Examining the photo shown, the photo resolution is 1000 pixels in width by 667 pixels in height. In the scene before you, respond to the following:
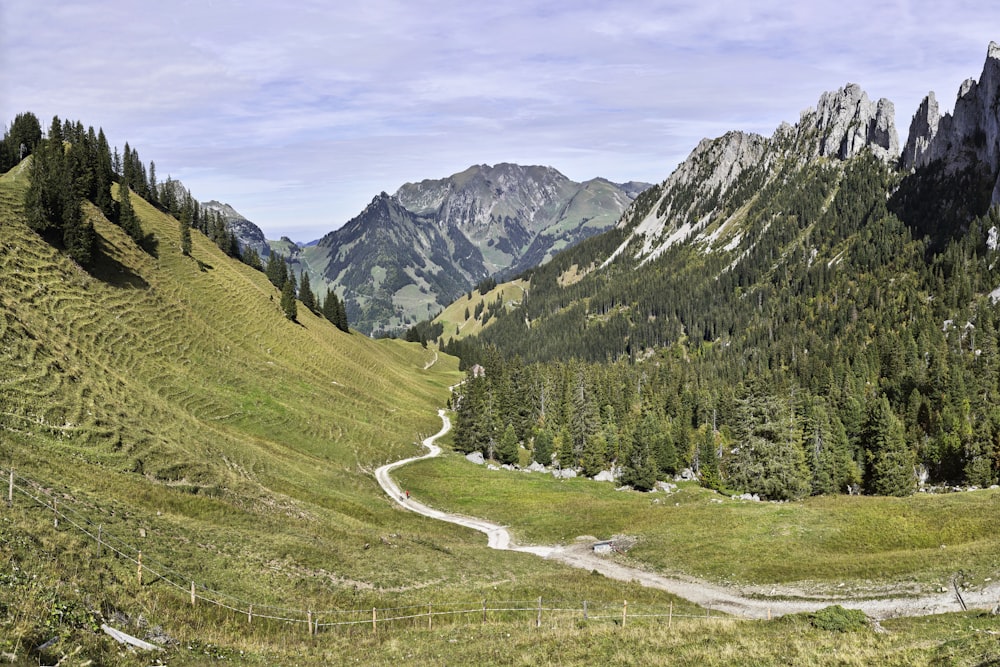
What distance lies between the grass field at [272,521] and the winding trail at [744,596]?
104 inches

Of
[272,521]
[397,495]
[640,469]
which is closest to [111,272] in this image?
[397,495]

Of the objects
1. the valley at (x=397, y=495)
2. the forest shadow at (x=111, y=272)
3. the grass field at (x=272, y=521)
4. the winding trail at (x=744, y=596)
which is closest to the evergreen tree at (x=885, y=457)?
the valley at (x=397, y=495)

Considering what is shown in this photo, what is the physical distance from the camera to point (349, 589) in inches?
1319

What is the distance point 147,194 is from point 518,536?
14147 centimetres

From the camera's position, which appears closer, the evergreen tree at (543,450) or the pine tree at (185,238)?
the evergreen tree at (543,450)

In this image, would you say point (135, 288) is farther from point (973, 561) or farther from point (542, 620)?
point (973, 561)

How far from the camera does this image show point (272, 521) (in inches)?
1695

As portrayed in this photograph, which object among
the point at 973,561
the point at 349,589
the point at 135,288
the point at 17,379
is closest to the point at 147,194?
the point at 135,288

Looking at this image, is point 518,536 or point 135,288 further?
point 135,288

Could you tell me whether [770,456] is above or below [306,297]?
below

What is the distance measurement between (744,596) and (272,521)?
33.7 m

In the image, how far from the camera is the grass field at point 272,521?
22375 millimetres

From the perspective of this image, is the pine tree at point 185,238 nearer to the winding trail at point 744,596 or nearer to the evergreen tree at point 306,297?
the evergreen tree at point 306,297

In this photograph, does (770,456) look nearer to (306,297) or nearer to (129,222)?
(129,222)
